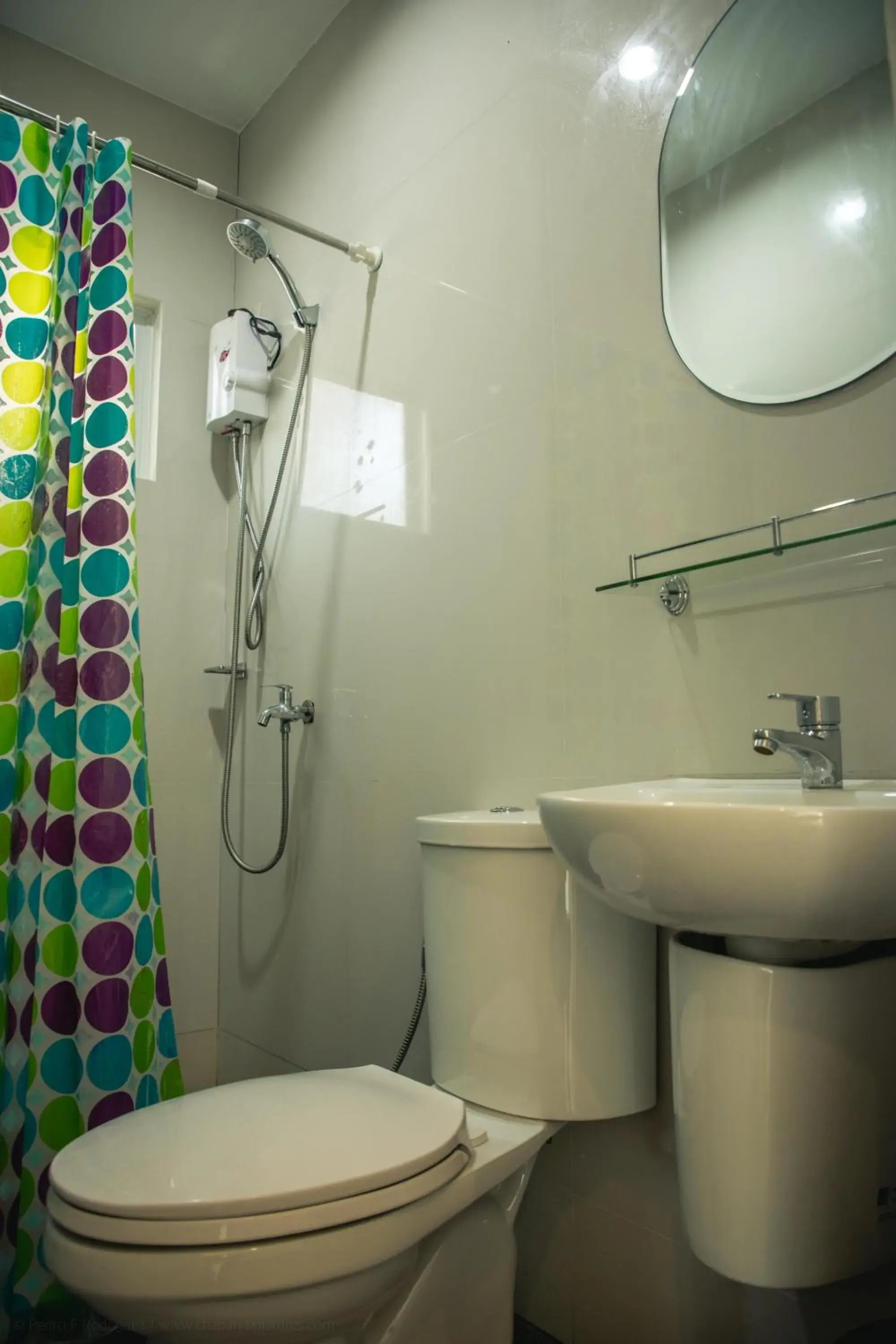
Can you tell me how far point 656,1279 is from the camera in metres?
1.19

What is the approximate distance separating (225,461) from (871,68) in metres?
1.76

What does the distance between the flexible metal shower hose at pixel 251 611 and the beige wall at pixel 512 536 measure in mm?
45

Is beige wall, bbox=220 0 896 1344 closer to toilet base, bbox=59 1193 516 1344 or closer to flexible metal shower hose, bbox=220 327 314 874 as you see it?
flexible metal shower hose, bbox=220 327 314 874

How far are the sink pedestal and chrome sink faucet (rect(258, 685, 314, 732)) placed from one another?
4.10 feet

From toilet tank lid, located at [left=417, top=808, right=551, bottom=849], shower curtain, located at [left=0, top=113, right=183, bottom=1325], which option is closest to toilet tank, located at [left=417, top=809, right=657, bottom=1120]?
toilet tank lid, located at [left=417, top=808, right=551, bottom=849]

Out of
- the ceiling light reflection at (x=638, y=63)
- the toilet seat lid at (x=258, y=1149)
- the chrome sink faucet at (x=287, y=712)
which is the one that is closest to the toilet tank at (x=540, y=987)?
the toilet seat lid at (x=258, y=1149)

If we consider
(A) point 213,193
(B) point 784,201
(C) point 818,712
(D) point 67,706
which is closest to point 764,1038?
(C) point 818,712

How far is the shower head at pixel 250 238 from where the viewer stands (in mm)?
1750

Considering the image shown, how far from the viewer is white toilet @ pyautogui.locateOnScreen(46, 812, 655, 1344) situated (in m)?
0.84

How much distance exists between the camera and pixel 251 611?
87.2 inches

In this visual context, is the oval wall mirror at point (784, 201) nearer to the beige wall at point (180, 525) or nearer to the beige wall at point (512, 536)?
the beige wall at point (512, 536)

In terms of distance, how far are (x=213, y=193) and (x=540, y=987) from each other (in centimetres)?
158

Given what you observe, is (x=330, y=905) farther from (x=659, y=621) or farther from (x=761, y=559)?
(x=761, y=559)

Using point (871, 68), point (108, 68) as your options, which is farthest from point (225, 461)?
point (871, 68)
